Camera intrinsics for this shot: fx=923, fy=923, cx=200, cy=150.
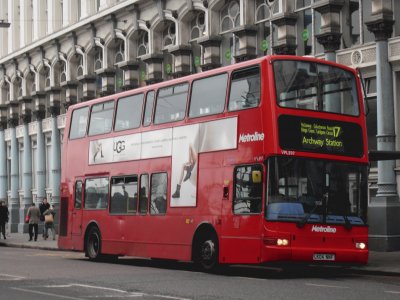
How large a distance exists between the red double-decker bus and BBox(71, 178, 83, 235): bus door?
2.94 meters

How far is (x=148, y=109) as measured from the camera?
2186 cm

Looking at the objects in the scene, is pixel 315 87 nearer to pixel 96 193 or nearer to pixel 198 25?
pixel 96 193

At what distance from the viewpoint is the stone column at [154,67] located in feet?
122

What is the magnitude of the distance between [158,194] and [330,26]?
8.80m

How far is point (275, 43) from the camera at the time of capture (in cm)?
3034

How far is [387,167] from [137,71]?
1654 cm

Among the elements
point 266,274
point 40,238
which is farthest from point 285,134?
point 40,238

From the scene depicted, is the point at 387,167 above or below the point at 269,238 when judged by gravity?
above

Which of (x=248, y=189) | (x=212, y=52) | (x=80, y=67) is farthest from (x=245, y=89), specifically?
(x=80, y=67)

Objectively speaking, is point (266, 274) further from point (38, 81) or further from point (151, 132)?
point (38, 81)

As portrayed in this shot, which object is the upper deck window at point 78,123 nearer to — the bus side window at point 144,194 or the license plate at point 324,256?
the bus side window at point 144,194

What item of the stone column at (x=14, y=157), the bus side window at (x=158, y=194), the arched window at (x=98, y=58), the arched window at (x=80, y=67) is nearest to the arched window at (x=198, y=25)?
the arched window at (x=98, y=58)

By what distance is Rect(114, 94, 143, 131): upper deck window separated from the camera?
22250 millimetres

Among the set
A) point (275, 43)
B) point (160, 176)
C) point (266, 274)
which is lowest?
point (266, 274)
